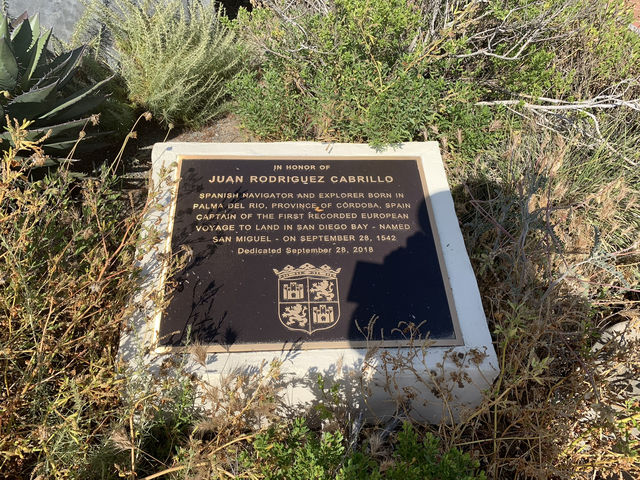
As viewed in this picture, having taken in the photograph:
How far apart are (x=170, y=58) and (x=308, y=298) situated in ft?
10.8

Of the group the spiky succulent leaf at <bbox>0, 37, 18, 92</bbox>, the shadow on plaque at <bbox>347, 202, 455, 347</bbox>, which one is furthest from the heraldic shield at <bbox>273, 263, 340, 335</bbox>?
the spiky succulent leaf at <bbox>0, 37, 18, 92</bbox>

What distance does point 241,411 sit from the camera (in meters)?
2.19

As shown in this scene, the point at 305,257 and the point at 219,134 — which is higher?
the point at 219,134

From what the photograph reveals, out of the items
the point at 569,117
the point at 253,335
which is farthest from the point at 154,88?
the point at 569,117

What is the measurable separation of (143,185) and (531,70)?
3761 millimetres

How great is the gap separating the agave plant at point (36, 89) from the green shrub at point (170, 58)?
741mm

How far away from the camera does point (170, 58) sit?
442 cm

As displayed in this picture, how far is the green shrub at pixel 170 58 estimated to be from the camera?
13.9ft

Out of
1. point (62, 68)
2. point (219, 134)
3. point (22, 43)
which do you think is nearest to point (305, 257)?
point (219, 134)

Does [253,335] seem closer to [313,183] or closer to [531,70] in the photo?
[313,183]

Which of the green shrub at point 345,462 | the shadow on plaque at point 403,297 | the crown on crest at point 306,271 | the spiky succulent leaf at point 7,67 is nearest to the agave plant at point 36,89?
the spiky succulent leaf at point 7,67

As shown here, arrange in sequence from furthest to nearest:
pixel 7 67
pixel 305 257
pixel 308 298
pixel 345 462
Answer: pixel 7 67, pixel 305 257, pixel 308 298, pixel 345 462

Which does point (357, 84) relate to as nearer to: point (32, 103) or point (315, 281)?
point (315, 281)

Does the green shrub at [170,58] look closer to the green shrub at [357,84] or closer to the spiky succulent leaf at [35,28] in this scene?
the green shrub at [357,84]
